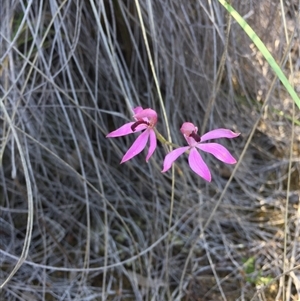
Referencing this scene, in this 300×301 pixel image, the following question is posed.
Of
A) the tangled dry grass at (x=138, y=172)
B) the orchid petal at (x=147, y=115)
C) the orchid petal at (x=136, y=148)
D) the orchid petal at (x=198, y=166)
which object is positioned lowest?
the tangled dry grass at (x=138, y=172)

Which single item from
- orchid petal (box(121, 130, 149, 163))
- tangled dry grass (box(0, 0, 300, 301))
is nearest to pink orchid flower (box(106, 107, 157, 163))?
orchid petal (box(121, 130, 149, 163))

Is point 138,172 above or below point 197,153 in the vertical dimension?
below

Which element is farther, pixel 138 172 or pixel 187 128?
pixel 138 172

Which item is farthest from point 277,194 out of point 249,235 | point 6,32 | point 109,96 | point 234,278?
point 6,32

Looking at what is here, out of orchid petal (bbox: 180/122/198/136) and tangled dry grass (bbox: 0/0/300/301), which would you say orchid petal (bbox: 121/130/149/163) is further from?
tangled dry grass (bbox: 0/0/300/301)

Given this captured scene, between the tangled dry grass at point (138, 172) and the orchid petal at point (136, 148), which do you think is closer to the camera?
the orchid petal at point (136, 148)

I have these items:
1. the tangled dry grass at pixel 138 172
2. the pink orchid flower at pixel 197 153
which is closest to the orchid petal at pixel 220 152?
the pink orchid flower at pixel 197 153

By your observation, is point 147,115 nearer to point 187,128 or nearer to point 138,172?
point 187,128

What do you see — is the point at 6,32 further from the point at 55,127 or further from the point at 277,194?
the point at 277,194

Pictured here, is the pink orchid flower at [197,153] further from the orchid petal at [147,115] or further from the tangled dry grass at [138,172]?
the tangled dry grass at [138,172]

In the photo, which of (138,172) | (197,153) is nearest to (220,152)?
(197,153)
